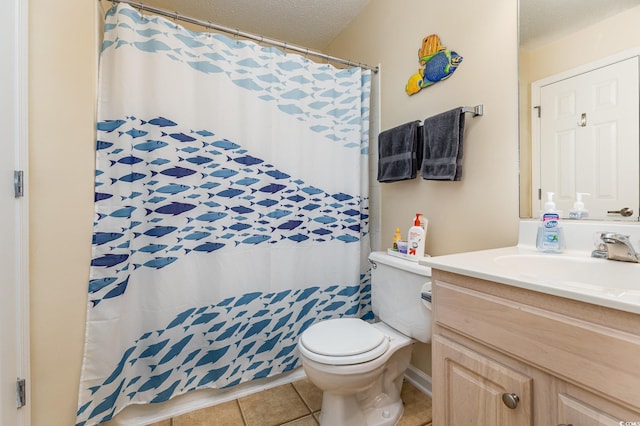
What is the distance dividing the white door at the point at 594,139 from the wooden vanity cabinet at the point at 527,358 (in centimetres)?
61

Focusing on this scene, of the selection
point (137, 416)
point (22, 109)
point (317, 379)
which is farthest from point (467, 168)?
point (137, 416)

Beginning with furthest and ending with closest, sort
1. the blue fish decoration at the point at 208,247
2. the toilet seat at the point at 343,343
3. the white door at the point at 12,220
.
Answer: the blue fish decoration at the point at 208,247, the toilet seat at the point at 343,343, the white door at the point at 12,220

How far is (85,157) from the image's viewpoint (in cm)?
122

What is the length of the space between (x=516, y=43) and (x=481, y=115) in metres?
0.29

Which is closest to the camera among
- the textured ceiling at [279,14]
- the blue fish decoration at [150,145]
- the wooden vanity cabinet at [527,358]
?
the wooden vanity cabinet at [527,358]

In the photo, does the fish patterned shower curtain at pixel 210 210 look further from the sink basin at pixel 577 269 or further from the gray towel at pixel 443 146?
the sink basin at pixel 577 269

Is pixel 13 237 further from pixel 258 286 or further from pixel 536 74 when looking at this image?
pixel 536 74

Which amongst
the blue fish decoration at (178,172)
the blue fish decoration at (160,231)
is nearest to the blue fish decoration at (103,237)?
the blue fish decoration at (160,231)

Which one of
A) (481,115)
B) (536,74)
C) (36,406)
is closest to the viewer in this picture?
(36,406)

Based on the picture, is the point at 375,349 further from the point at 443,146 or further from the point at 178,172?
the point at 178,172

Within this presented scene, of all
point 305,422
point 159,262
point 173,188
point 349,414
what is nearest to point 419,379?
point 349,414

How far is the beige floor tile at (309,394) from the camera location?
4.92 ft

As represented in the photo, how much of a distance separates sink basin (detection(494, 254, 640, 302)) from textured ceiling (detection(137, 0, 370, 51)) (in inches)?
74.8

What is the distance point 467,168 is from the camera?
136cm
